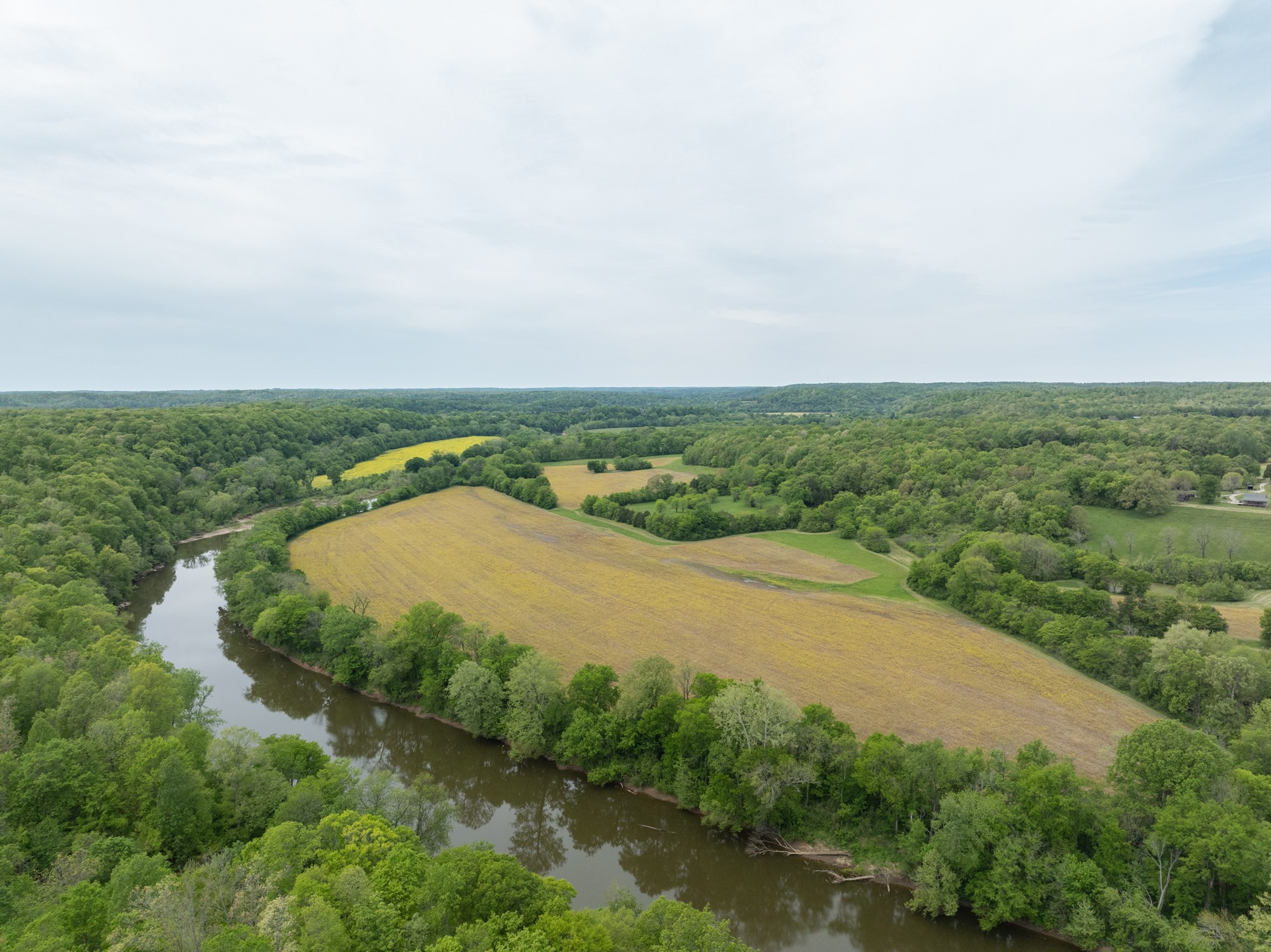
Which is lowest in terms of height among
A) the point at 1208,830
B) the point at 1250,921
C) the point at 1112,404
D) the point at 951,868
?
the point at 951,868

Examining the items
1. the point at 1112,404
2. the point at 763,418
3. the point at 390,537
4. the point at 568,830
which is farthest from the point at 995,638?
the point at 763,418

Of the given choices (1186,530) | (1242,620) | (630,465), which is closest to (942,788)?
(1242,620)

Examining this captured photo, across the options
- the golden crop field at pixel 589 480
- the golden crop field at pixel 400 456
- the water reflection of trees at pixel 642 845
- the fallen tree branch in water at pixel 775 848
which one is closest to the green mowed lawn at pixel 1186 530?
the fallen tree branch in water at pixel 775 848

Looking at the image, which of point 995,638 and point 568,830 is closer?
point 568,830

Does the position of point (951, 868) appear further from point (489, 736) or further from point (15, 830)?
point (15, 830)

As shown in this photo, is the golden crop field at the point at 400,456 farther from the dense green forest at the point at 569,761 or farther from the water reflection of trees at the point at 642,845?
the water reflection of trees at the point at 642,845

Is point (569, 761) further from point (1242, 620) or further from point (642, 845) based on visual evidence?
point (1242, 620)

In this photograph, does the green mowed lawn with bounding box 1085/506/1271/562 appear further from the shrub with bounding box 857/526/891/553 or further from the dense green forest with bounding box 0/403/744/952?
the dense green forest with bounding box 0/403/744/952
